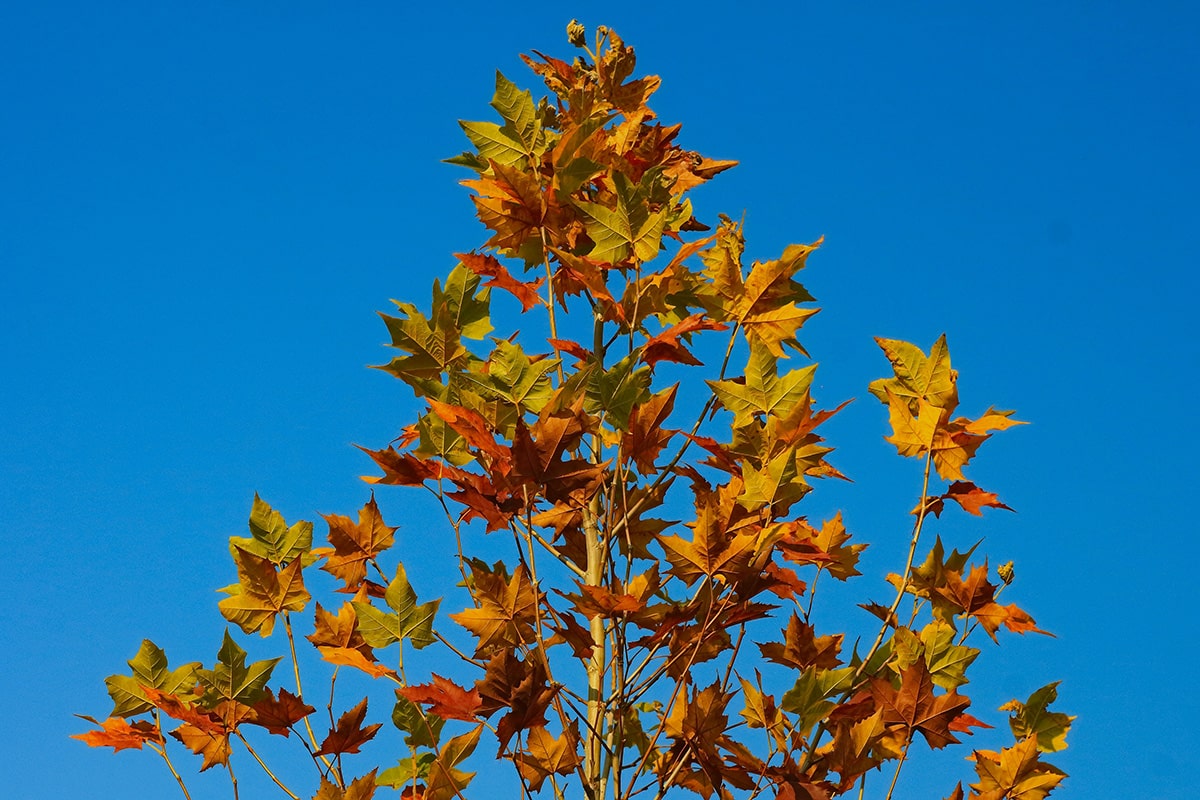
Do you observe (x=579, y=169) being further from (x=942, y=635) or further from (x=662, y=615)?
(x=942, y=635)

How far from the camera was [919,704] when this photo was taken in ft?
7.52

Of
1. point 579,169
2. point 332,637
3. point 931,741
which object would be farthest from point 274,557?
point 931,741

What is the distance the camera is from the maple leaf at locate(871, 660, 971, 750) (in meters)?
2.27

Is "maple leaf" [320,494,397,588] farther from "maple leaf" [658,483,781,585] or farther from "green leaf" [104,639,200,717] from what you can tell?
"maple leaf" [658,483,781,585]

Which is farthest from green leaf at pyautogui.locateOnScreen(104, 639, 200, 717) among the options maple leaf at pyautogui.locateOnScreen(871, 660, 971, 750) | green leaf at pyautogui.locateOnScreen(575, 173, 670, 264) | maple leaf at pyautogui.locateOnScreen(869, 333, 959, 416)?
maple leaf at pyautogui.locateOnScreen(869, 333, 959, 416)

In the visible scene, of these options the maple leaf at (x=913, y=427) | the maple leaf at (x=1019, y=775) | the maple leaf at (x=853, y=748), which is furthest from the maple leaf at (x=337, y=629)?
the maple leaf at (x=1019, y=775)

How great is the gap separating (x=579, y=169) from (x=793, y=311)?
63cm

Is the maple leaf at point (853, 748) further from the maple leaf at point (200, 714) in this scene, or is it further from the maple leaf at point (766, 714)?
the maple leaf at point (200, 714)

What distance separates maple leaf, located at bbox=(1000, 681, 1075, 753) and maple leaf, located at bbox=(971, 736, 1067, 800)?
13cm

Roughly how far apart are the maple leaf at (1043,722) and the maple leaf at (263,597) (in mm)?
1799

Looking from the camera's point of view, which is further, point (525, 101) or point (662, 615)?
point (525, 101)

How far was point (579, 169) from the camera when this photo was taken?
103 inches

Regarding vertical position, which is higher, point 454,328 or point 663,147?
point 663,147

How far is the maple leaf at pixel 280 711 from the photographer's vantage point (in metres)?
2.43
